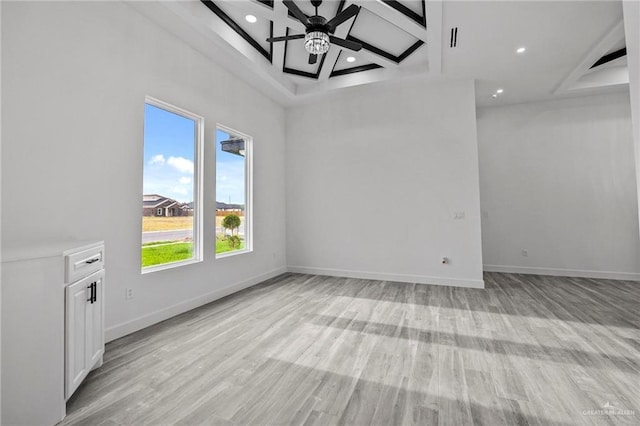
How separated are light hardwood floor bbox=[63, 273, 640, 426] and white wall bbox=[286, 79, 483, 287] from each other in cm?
126

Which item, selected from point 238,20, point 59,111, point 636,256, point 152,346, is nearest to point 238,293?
→ point 152,346

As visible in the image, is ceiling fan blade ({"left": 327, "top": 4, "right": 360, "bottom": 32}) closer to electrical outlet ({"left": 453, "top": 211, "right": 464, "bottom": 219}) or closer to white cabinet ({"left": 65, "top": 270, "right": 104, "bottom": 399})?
white cabinet ({"left": 65, "top": 270, "right": 104, "bottom": 399})

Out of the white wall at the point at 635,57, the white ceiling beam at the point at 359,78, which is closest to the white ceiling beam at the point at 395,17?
the white ceiling beam at the point at 359,78

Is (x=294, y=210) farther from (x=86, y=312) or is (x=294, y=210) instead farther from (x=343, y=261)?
(x=86, y=312)

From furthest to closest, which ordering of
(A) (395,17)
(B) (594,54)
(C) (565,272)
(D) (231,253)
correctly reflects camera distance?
(C) (565,272)
(D) (231,253)
(B) (594,54)
(A) (395,17)

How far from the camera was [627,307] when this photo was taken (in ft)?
11.4

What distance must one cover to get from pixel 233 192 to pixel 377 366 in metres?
3.37

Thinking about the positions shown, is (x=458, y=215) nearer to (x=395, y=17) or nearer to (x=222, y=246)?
(x=395, y=17)

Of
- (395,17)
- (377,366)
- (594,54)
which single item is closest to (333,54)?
(395,17)

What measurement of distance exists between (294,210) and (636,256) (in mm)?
6178

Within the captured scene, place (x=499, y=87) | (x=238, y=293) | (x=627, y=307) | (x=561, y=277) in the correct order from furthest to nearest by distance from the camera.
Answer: (x=561, y=277)
(x=499, y=87)
(x=238, y=293)
(x=627, y=307)

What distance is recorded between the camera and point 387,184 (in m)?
5.11

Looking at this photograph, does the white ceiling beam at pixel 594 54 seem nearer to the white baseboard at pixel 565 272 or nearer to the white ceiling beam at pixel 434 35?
the white ceiling beam at pixel 434 35

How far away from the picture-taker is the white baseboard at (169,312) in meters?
2.69
